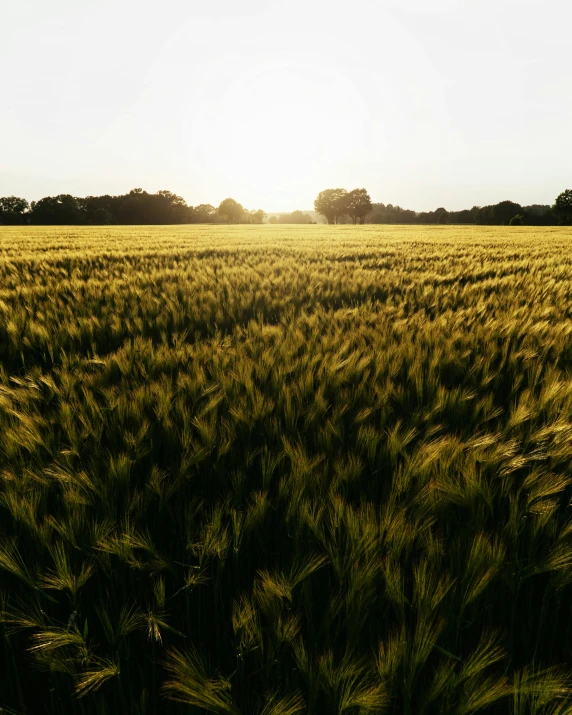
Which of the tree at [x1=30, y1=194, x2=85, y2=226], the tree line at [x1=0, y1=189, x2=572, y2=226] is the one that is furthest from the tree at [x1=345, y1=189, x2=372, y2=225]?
the tree at [x1=30, y1=194, x2=85, y2=226]

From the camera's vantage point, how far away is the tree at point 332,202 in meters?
81.6

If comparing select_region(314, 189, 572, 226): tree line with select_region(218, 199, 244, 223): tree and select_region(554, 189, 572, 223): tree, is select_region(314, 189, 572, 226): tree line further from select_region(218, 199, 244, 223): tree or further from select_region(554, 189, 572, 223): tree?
select_region(218, 199, 244, 223): tree

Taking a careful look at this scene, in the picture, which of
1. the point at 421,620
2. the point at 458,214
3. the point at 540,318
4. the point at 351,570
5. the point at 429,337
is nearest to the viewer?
the point at 421,620

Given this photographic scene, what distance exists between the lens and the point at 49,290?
4098 millimetres

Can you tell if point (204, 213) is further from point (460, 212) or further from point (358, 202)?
point (460, 212)

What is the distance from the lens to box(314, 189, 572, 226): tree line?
57875 millimetres

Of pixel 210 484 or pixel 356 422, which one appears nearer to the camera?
pixel 210 484

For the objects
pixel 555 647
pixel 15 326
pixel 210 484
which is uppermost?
pixel 15 326

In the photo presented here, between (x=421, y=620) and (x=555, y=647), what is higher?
(x=421, y=620)

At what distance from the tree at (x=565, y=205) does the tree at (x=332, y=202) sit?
37.8 metres

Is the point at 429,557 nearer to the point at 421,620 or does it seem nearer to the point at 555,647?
the point at 421,620

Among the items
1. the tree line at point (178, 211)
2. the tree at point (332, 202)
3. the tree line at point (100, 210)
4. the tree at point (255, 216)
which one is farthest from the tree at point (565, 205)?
the tree line at point (100, 210)

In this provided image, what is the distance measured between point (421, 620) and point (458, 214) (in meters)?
93.9

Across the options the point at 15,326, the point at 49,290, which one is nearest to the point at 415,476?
the point at 15,326
